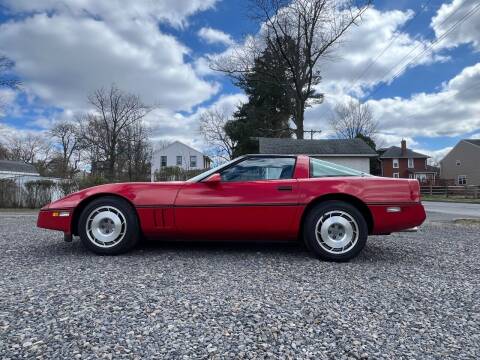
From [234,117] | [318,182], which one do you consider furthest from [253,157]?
[234,117]

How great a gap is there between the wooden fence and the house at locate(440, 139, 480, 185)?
16313 millimetres

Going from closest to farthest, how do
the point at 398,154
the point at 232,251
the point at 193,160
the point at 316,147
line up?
the point at 232,251
the point at 316,147
the point at 193,160
the point at 398,154

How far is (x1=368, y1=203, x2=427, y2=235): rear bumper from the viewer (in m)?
3.73

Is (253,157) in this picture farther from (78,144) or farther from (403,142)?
(403,142)

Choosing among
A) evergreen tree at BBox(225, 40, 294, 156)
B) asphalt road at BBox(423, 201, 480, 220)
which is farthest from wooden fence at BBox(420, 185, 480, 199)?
evergreen tree at BBox(225, 40, 294, 156)

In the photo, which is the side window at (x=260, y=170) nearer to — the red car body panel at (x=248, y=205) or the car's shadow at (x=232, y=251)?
the red car body panel at (x=248, y=205)

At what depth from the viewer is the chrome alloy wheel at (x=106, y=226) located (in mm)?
3850

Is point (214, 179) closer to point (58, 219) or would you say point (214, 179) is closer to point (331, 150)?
point (58, 219)

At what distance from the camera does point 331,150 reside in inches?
871

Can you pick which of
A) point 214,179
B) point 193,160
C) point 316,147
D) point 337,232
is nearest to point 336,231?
point 337,232

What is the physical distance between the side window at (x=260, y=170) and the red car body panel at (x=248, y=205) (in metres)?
0.09

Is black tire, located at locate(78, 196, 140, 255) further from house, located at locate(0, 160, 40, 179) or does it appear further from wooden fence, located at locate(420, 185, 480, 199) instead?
house, located at locate(0, 160, 40, 179)

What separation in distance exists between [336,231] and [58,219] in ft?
10.3

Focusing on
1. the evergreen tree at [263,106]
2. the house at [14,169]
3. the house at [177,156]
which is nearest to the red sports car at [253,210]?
the evergreen tree at [263,106]
